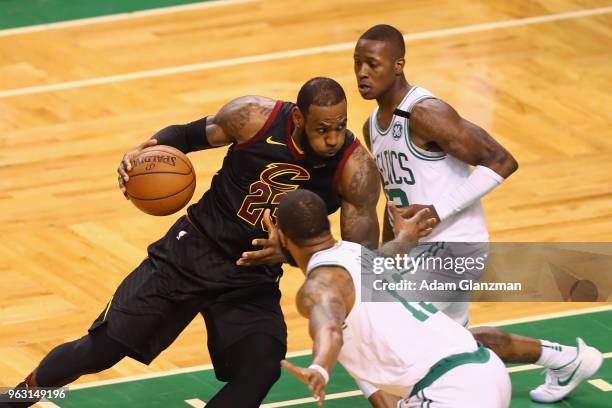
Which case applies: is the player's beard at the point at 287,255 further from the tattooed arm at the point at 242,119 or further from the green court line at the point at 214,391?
the green court line at the point at 214,391

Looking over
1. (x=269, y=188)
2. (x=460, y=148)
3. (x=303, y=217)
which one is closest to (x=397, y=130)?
(x=460, y=148)

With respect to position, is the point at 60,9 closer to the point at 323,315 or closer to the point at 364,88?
the point at 364,88

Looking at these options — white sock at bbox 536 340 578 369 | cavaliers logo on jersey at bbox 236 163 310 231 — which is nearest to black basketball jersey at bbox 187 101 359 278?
cavaliers logo on jersey at bbox 236 163 310 231

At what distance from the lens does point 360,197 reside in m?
7.59

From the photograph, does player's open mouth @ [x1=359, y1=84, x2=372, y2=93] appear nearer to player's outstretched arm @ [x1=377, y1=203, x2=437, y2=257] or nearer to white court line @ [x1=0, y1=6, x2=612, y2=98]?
player's outstretched arm @ [x1=377, y1=203, x2=437, y2=257]

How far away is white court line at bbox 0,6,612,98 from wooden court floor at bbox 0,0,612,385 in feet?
0.07

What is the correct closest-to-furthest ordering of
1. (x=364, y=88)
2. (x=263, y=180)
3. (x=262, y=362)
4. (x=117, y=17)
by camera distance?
(x=262, y=362) → (x=263, y=180) → (x=364, y=88) → (x=117, y=17)

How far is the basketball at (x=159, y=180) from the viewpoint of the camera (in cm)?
Result: 800

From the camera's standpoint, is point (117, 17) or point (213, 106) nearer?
point (213, 106)

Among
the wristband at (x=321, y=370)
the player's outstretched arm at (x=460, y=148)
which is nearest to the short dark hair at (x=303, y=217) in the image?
the wristband at (x=321, y=370)

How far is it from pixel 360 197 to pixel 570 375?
1832mm

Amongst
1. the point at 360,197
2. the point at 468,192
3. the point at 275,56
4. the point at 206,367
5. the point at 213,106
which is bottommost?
the point at 206,367

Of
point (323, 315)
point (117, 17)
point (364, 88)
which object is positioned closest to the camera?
point (323, 315)

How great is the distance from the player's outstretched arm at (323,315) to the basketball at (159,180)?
5.87 feet
